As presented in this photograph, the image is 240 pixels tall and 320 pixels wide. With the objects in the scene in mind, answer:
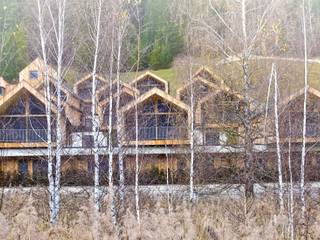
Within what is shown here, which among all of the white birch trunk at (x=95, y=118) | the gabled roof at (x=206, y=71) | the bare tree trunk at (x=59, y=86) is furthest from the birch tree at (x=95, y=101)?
the gabled roof at (x=206, y=71)

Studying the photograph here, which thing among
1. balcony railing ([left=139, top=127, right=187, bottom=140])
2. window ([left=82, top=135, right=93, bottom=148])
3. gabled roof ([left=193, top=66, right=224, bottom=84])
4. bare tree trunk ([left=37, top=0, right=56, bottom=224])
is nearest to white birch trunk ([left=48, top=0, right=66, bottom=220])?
bare tree trunk ([left=37, top=0, right=56, bottom=224])

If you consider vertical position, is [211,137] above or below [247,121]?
below

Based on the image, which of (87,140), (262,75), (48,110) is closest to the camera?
(48,110)

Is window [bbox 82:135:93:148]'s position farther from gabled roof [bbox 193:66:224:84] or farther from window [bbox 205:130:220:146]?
gabled roof [bbox 193:66:224:84]

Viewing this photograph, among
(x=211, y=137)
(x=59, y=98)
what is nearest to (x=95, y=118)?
(x=59, y=98)

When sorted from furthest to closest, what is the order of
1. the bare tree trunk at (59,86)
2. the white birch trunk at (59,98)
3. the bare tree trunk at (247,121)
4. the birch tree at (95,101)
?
the bare tree trunk at (247,121), the birch tree at (95,101), the bare tree trunk at (59,86), the white birch trunk at (59,98)

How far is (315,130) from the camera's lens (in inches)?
826

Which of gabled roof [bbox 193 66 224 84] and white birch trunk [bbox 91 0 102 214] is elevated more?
gabled roof [bbox 193 66 224 84]

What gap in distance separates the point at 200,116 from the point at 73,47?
398 inches

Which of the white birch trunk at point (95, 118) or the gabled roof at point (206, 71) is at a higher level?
the gabled roof at point (206, 71)

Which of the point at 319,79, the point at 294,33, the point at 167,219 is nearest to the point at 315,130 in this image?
the point at 294,33

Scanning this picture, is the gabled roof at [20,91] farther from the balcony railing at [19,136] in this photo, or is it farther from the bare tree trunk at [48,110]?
the bare tree trunk at [48,110]

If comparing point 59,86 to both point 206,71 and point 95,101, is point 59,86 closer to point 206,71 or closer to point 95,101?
point 95,101

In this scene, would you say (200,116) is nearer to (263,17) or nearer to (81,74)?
(81,74)
